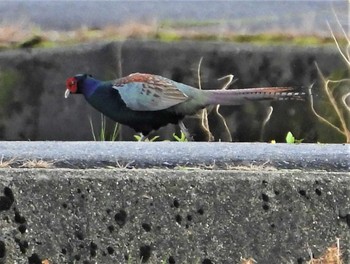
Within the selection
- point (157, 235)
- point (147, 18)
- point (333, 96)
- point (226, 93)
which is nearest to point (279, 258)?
point (157, 235)

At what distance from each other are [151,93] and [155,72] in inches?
22.9

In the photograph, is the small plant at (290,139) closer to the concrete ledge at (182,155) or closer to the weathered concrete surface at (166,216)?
the concrete ledge at (182,155)

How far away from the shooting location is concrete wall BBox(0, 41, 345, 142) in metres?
4.28

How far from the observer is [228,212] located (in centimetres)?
244

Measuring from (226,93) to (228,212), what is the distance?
1242 millimetres

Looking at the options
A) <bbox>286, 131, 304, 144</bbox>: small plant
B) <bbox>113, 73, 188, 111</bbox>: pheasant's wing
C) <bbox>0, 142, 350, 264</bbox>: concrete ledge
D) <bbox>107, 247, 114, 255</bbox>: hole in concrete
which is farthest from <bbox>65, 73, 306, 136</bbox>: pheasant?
<bbox>107, 247, 114, 255</bbox>: hole in concrete

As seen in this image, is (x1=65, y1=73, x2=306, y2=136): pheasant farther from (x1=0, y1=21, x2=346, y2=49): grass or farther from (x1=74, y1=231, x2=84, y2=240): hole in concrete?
(x1=74, y1=231, x2=84, y2=240): hole in concrete

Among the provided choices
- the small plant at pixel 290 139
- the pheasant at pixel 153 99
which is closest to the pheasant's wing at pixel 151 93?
the pheasant at pixel 153 99

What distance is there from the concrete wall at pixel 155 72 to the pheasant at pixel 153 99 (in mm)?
337

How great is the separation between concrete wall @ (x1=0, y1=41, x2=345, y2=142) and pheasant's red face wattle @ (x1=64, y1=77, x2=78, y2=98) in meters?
0.20

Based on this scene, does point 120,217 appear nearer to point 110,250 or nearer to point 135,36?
point 110,250

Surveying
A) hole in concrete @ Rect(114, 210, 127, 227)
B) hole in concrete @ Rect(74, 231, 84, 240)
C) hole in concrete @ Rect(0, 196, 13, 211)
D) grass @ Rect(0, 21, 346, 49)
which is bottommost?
grass @ Rect(0, 21, 346, 49)

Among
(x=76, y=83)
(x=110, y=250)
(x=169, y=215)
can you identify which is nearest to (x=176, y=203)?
(x=169, y=215)

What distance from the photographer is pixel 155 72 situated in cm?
431
